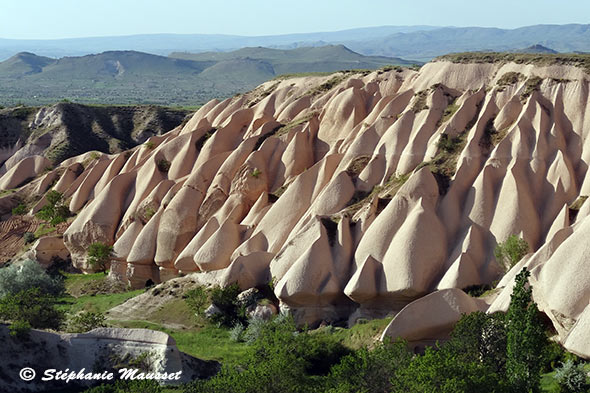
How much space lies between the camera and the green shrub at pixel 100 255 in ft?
189

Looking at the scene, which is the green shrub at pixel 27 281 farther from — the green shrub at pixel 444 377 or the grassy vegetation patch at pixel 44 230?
the green shrub at pixel 444 377

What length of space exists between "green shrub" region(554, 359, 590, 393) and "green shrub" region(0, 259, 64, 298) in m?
33.2

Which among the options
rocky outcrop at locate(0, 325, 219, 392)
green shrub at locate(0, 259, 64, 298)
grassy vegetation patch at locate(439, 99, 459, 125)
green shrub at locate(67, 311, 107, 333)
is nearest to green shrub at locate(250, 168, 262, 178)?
grassy vegetation patch at locate(439, 99, 459, 125)

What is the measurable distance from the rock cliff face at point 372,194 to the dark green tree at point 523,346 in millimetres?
2495

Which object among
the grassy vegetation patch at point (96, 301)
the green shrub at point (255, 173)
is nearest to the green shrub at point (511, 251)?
the green shrub at point (255, 173)

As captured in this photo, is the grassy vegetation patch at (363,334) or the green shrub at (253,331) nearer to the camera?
the grassy vegetation patch at (363,334)

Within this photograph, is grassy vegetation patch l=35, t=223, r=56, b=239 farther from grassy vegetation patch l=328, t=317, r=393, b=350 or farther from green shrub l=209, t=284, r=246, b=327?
grassy vegetation patch l=328, t=317, r=393, b=350

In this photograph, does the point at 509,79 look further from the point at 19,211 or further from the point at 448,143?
the point at 19,211

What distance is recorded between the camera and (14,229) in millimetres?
67500

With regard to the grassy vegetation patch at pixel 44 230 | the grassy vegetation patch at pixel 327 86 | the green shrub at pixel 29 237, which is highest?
the grassy vegetation patch at pixel 327 86

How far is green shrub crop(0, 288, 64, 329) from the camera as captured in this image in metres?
42.2

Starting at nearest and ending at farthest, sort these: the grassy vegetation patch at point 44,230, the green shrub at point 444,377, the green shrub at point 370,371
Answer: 1. the green shrub at point 444,377
2. the green shrub at point 370,371
3. the grassy vegetation patch at point 44,230

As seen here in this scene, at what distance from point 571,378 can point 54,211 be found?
4684 cm

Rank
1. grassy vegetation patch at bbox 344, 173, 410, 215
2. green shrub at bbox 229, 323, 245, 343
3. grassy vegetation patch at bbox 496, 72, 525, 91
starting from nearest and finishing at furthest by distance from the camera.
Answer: green shrub at bbox 229, 323, 245, 343 → grassy vegetation patch at bbox 344, 173, 410, 215 → grassy vegetation patch at bbox 496, 72, 525, 91
